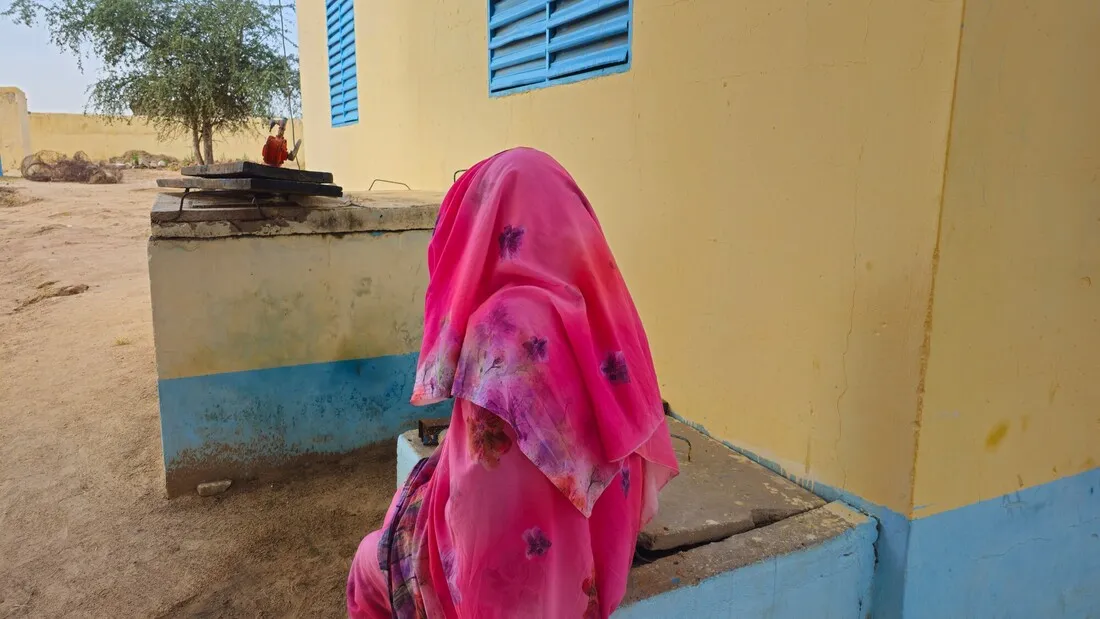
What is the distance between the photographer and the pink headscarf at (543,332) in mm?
1154

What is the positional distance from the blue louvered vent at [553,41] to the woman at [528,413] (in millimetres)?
1407

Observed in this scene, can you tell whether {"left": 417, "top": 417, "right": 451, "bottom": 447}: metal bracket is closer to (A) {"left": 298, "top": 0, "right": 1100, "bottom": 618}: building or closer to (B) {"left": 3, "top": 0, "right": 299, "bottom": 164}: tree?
(A) {"left": 298, "top": 0, "right": 1100, "bottom": 618}: building

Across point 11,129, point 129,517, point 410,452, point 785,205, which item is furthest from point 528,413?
point 11,129

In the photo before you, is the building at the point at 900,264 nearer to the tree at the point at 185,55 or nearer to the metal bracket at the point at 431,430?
the metal bracket at the point at 431,430

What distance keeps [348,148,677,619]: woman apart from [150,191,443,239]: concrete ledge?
188 cm

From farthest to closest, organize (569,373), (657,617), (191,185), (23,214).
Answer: (23,214), (191,185), (657,617), (569,373)

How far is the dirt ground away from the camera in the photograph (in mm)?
2420

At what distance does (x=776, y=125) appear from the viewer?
189 cm

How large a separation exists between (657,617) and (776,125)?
1.24 m

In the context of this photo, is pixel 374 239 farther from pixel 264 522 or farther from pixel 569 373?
pixel 569 373

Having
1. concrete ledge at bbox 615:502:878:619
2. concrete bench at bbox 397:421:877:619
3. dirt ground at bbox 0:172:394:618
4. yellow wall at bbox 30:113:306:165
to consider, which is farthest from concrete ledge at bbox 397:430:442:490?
yellow wall at bbox 30:113:306:165

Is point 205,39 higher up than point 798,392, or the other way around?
point 205,39

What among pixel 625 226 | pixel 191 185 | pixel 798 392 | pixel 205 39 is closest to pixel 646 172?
pixel 625 226

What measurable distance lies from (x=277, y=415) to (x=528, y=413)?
7.89ft
